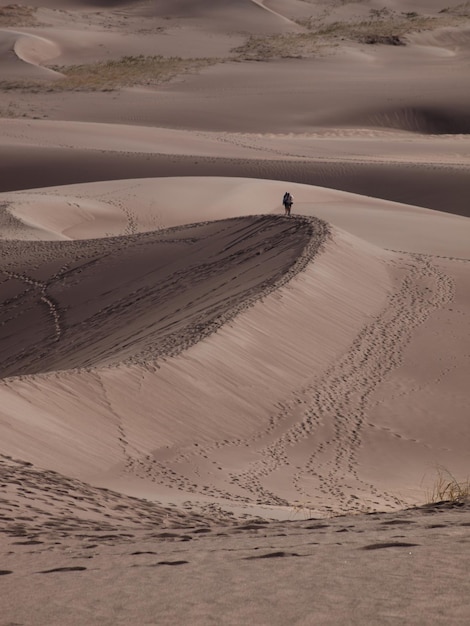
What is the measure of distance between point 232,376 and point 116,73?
39814mm

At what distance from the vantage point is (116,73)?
4962 centimetres

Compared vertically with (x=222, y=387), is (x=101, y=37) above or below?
above

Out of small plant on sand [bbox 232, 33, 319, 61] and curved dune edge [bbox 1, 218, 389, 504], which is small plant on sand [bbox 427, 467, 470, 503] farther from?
small plant on sand [bbox 232, 33, 319, 61]

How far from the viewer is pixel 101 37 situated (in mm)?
59125

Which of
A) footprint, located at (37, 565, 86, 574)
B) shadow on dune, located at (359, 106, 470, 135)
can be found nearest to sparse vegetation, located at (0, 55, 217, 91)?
shadow on dune, located at (359, 106, 470, 135)

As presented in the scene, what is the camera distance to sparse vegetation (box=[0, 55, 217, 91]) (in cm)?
4722

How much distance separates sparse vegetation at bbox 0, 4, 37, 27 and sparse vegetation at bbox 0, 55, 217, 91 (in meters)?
13.5

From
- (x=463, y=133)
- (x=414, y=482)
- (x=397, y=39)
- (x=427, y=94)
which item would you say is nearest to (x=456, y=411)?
(x=414, y=482)

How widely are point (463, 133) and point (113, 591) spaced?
128ft

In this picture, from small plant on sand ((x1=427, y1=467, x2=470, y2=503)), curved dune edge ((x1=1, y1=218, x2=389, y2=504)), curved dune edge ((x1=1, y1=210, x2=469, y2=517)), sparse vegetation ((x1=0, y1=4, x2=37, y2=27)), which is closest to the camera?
small plant on sand ((x1=427, y1=467, x2=470, y2=503))

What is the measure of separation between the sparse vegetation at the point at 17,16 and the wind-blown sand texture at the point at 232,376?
2567cm

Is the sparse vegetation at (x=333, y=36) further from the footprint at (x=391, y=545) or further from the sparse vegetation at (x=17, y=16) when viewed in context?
the footprint at (x=391, y=545)

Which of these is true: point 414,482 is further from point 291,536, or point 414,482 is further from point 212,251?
point 212,251

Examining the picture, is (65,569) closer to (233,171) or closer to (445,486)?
(445,486)
